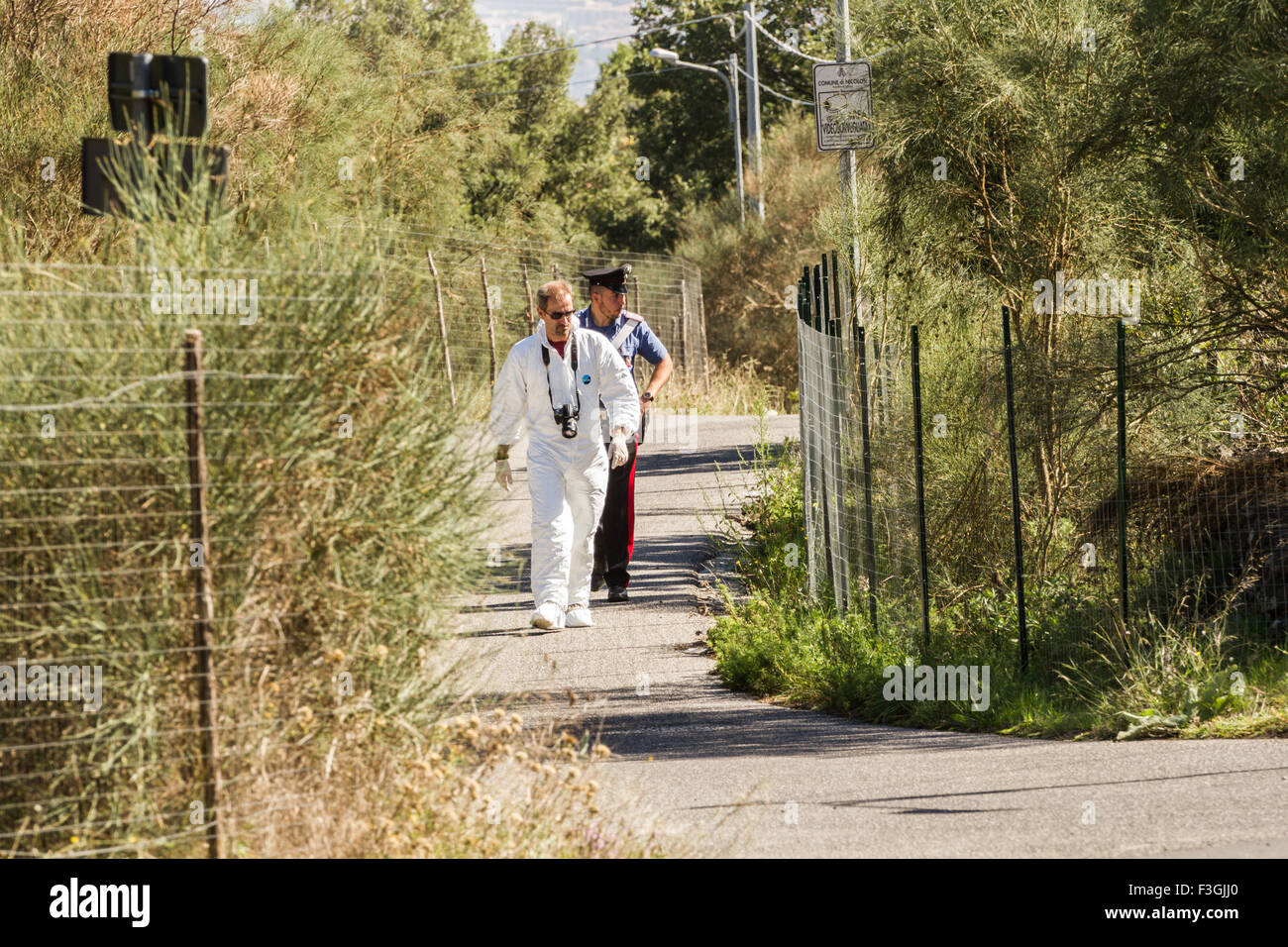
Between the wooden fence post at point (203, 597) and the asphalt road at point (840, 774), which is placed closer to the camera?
the wooden fence post at point (203, 597)

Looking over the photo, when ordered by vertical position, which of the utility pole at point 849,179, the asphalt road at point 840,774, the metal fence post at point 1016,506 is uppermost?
the utility pole at point 849,179

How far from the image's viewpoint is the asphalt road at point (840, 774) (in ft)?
18.7

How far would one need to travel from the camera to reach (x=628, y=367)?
33.2 ft

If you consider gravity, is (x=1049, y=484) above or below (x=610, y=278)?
below

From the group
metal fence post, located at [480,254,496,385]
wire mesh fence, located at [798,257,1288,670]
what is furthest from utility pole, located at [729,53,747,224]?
wire mesh fence, located at [798,257,1288,670]

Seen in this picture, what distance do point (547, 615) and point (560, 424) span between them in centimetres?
127

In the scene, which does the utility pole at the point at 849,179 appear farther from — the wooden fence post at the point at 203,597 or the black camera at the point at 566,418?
the wooden fence post at the point at 203,597

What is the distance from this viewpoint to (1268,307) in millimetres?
8914

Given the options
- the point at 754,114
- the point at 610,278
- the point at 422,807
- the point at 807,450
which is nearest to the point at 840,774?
the point at 422,807

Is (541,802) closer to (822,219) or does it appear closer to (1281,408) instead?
(1281,408)

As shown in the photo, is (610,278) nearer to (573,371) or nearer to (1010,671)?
(573,371)

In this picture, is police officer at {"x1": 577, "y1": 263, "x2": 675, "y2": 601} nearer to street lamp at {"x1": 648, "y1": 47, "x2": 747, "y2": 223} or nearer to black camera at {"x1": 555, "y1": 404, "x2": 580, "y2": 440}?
black camera at {"x1": 555, "y1": 404, "x2": 580, "y2": 440}

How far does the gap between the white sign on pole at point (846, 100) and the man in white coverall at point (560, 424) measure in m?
3.19

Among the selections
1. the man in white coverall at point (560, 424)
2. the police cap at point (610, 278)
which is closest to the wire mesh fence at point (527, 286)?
the police cap at point (610, 278)
